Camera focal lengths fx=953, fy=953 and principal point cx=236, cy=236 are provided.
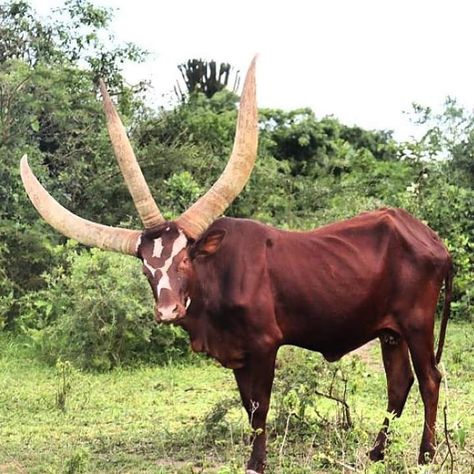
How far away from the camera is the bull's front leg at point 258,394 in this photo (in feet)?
18.2

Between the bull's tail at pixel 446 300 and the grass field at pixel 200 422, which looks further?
the bull's tail at pixel 446 300

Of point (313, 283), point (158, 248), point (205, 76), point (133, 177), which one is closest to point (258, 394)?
point (313, 283)

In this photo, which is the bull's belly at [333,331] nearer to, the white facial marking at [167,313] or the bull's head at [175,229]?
the bull's head at [175,229]

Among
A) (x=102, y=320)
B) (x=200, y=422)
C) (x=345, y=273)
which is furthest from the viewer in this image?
(x=102, y=320)

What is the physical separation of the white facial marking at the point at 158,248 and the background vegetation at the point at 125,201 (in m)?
1.25

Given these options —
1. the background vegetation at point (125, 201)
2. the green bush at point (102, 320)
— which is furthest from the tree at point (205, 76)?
the green bush at point (102, 320)

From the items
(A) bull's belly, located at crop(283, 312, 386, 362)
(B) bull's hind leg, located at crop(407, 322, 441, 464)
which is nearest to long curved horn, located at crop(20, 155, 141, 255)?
(A) bull's belly, located at crop(283, 312, 386, 362)

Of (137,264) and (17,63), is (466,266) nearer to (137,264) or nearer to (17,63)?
(137,264)

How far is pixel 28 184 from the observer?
6.21 metres

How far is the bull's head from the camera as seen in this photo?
17.5 feet

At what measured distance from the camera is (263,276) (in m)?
5.62

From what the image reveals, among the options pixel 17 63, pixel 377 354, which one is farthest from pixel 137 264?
pixel 17 63

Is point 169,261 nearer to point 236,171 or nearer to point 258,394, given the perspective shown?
point 236,171

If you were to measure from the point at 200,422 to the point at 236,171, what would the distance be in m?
2.34
